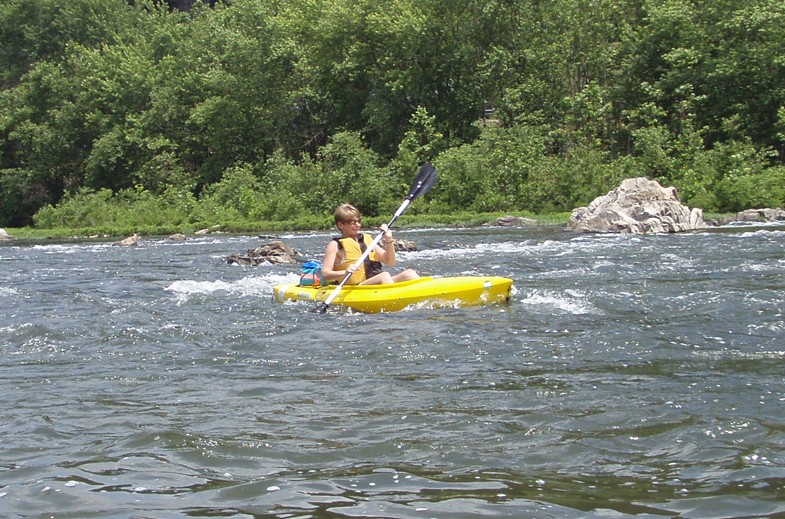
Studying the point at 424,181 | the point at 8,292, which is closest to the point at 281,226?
the point at 424,181

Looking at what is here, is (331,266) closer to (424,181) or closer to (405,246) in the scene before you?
(424,181)

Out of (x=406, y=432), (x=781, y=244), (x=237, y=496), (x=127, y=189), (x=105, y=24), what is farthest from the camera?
(x=105, y=24)

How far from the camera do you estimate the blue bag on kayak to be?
28.8 ft

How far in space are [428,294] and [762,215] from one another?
40.8ft

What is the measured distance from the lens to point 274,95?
30.4 metres

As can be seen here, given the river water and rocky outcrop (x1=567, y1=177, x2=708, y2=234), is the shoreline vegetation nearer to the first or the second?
rocky outcrop (x1=567, y1=177, x2=708, y2=234)

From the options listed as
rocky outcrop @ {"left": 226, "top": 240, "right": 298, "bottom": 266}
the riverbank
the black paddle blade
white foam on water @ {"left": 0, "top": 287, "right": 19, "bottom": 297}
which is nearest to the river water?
white foam on water @ {"left": 0, "top": 287, "right": 19, "bottom": 297}

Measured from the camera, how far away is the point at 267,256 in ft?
44.1

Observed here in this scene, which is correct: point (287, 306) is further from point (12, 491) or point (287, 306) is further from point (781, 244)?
point (781, 244)

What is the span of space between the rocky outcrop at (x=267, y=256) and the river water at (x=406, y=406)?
4457 millimetres

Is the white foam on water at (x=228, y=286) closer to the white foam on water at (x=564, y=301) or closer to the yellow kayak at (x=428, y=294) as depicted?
the yellow kayak at (x=428, y=294)

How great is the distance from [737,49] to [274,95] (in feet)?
49.9

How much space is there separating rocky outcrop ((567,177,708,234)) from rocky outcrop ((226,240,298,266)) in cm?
632

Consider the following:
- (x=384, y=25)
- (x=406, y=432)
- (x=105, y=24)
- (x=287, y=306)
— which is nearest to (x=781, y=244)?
(x=287, y=306)
